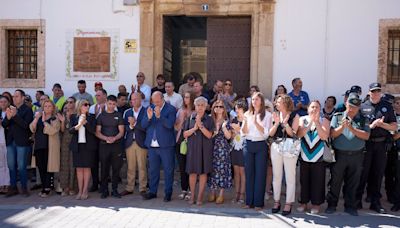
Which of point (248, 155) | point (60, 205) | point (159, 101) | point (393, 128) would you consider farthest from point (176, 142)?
point (393, 128)

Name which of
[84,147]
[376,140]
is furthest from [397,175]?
[84,147]

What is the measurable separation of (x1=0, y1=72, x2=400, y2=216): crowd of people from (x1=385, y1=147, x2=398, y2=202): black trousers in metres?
0.02

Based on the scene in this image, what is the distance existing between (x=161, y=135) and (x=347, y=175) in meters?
2.78

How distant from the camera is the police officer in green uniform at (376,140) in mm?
6375

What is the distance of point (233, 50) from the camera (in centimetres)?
1046

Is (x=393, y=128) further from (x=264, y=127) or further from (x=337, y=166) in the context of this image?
(x=264, y=127)

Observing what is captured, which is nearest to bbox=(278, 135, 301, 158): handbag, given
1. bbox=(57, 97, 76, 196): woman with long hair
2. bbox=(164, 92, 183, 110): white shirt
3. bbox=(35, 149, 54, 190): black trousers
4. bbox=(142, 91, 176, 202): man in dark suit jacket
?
bbox=(142, 91, 176, 202): man in dark suit jacket

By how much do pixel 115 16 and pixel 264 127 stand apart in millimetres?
5208

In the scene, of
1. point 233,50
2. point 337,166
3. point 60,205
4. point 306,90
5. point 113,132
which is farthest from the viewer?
point 233,50

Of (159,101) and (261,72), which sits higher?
(261,72)

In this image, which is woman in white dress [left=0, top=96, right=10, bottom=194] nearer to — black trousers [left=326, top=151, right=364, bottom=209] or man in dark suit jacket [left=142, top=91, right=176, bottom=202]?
man in dark suit jacket [left=142, top=91, right=176, bottom=202]

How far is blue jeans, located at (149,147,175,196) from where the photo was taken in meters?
7.17

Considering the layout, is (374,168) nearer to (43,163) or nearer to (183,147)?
(183,147)

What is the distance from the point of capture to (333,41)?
31.8ft
